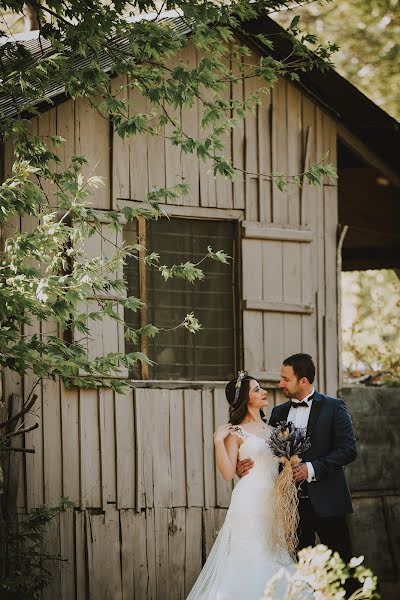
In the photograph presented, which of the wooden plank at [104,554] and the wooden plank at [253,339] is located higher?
the wooden plank at [253,339]

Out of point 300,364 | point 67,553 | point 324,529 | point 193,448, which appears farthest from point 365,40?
point 324,529

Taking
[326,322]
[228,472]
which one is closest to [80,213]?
[228,472]

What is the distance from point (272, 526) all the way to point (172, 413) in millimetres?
2315

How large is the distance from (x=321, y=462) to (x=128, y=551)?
2467 mm

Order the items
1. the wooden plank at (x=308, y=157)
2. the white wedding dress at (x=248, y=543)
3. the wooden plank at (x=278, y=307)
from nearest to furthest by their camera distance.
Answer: the white wedding dress at (x=248, y=543)
the wooden plank at (x=278, y=307)
the wooden plank at (x=308, y=157)

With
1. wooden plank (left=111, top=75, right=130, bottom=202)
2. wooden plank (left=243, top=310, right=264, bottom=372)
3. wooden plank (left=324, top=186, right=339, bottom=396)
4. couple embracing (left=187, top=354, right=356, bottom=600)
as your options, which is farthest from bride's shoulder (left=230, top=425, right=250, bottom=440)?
wooden plank (left=324, top=186, right=339, bottom=396)

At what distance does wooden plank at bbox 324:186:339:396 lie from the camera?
499 inches

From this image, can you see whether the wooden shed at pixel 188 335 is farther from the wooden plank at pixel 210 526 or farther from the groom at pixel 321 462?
the groom at pixel 321 462

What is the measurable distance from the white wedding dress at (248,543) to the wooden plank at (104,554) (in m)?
1.75

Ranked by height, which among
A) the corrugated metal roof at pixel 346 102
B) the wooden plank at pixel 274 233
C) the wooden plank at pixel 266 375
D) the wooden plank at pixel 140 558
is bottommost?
the wooden plank at pixel 140 558

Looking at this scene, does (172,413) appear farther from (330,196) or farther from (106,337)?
(330,196)

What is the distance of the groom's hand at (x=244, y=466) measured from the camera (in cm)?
991

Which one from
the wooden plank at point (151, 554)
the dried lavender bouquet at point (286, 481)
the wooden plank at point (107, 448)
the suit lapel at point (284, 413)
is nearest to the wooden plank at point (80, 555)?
the wooden plank at point (107, 448)

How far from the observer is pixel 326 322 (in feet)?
41.8
